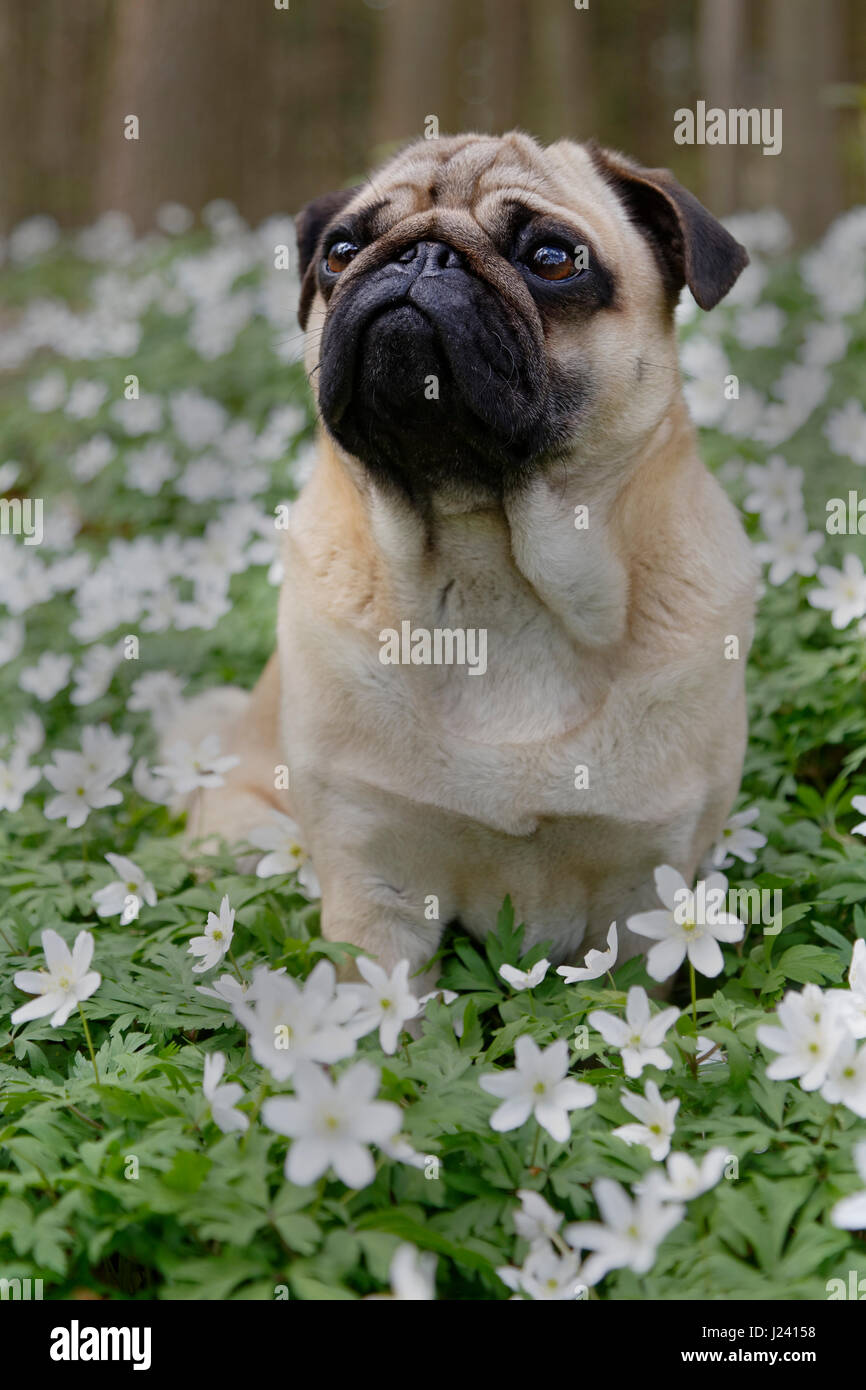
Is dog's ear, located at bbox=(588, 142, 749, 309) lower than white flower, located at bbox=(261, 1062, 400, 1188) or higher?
higher

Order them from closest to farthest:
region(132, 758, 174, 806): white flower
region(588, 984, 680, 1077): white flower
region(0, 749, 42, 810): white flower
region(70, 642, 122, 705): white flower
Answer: region(588, 984, 680, 1077): white flower < region(0, 749, 42, 810): white flower < region(132, 758, 174, 806): white flower < region(70, 642, 122, 705): white flower

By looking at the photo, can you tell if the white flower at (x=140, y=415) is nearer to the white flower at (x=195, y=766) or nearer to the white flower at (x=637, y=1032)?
the white flower at (x=195, y=766)

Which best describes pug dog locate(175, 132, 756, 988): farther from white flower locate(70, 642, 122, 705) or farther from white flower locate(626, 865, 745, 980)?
white flower locate(70, 642, 122, 705)

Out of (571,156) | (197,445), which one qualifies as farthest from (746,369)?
(571,156)

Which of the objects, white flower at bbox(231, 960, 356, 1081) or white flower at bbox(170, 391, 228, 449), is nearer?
white flower at bbox(231, 960, 356, 1081)

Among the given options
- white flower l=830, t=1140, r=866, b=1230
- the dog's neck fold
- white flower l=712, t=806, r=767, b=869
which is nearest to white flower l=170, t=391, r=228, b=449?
the dog's neck fold

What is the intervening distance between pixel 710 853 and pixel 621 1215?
57.5 inches

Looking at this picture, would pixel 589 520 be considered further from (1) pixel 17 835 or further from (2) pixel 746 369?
(2) pixel 746 369

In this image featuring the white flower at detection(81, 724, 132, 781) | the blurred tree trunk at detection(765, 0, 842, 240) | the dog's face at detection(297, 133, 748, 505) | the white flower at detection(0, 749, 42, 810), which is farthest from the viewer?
the blurred tree trunk at detection(765, 0, 842, 240)

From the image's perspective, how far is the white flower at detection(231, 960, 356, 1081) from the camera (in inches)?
79.4

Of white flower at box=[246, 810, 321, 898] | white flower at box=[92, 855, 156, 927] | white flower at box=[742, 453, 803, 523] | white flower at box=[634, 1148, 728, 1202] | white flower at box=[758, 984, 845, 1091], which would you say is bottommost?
white flower at box=[634, 1148, 728, 1202]

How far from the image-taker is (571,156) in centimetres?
340

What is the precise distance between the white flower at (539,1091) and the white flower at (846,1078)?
39 centimetres

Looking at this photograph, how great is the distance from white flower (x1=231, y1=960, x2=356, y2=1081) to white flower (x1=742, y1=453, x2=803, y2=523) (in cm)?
269
